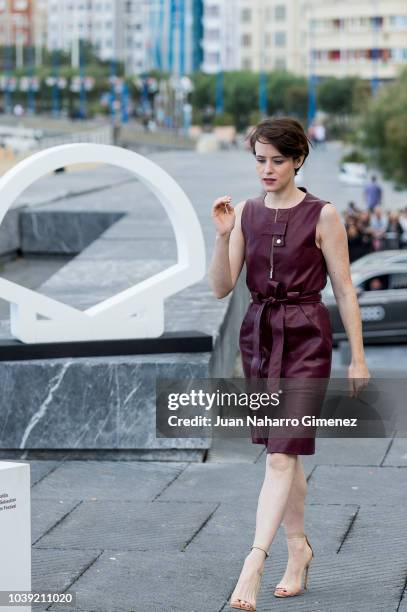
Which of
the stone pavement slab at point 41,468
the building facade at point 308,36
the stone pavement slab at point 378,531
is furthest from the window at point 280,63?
the stone pavement slab at point 378,531

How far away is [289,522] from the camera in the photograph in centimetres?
477

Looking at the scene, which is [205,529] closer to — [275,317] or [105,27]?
[275,317]

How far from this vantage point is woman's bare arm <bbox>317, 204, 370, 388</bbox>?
4.59 meters

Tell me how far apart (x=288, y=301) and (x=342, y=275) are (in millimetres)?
198

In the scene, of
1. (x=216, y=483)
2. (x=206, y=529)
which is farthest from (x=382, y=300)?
(x=206, y=529)

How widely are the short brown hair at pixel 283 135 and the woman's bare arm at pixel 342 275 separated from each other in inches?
8.8

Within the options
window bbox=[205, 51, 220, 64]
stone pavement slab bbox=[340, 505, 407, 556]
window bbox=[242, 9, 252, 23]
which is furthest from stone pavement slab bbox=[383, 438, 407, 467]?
window bbox=[205, 51, 220, 64]

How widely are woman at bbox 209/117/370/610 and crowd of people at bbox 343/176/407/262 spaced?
74.1 feet

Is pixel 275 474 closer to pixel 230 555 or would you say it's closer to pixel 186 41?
pixel 230 555

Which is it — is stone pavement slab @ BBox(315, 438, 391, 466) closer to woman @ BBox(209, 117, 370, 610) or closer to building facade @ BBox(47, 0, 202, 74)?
woman @ BBox(209, 117, 370, 610)

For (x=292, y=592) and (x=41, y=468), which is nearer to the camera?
(x=292, y=592)

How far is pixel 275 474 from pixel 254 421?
0.20 meters

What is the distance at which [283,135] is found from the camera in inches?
179

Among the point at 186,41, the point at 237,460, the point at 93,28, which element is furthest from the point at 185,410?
the point at 93,28
